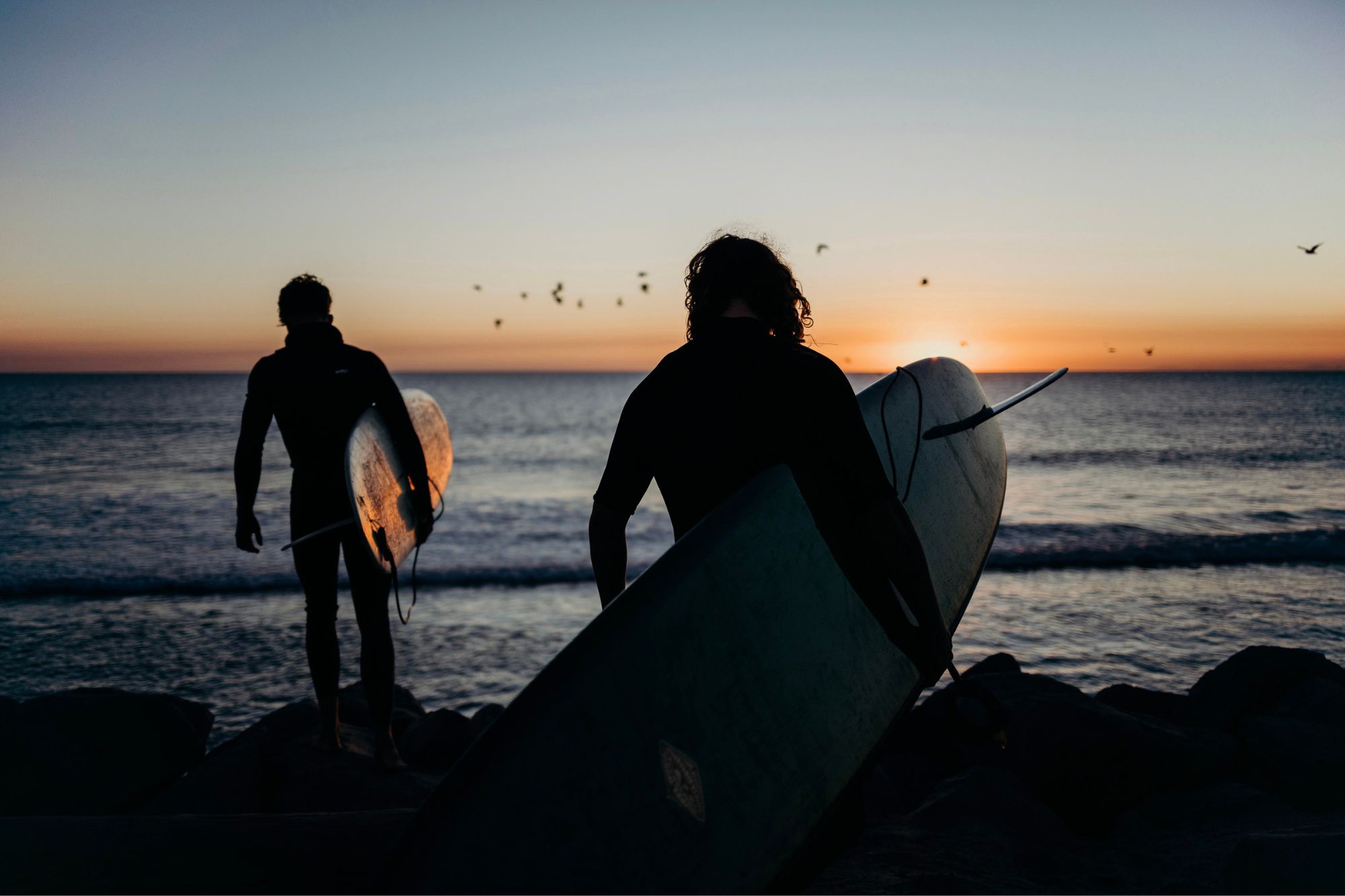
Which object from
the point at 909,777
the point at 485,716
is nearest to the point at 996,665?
the point at 909,777

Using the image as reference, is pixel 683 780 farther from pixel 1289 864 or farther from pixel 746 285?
pixel 1289 864

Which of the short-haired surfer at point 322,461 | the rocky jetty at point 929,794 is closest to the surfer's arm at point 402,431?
the short-haired surfer at point 322,461

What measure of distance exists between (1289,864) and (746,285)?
198 centimetres

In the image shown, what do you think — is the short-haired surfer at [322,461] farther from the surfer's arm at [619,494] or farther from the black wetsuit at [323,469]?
the surfer's arm at [619,494]

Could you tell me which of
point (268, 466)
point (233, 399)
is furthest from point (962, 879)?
point (233, 399)

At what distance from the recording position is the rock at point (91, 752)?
11.1ft

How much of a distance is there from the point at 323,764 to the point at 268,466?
950 inches

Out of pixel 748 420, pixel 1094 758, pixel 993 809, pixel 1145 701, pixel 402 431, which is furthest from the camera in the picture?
pixel 1145 701

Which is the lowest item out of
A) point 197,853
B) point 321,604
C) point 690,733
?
point 197,853

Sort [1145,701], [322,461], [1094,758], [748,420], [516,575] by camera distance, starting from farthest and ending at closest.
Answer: [516,575]
[1145,701]
[322,461]
[1094,758]
[748,420]

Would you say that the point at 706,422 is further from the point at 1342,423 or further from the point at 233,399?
the point at 233,399

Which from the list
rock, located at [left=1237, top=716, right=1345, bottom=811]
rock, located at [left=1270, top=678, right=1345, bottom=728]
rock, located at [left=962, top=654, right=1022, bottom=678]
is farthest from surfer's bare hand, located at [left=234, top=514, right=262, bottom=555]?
rock, located at [left=1270, top=678, right=1345, bottom=728]

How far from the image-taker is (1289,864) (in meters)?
1.92

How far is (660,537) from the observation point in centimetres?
Answer: 1359
